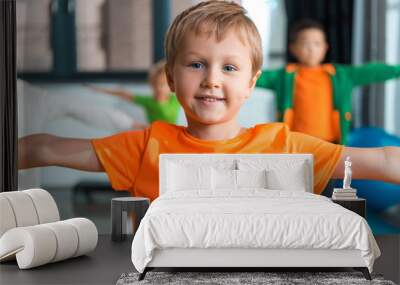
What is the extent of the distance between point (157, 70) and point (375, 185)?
2.05 metres

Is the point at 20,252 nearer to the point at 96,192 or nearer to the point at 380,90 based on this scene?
the point at 96,192

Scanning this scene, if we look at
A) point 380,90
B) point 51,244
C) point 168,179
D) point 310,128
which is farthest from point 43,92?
point 380,90

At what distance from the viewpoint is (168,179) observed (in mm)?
5688

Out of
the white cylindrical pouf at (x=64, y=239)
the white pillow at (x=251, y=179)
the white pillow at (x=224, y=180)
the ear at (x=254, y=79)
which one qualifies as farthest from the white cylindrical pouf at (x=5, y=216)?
the ear at (x=254, y=79)

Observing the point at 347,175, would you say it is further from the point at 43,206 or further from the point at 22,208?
the point at 22,208

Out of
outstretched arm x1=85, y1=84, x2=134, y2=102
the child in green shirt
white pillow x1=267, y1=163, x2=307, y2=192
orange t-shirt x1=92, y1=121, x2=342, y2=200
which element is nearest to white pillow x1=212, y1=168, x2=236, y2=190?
white pillow x1=267, y1=163, x2=307, y2=192

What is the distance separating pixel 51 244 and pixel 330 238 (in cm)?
177

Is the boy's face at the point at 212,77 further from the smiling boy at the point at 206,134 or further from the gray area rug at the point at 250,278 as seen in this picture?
the gray area rug at the point at 250,278

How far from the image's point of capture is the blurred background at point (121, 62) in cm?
594

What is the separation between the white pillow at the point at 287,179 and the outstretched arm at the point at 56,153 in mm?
1480

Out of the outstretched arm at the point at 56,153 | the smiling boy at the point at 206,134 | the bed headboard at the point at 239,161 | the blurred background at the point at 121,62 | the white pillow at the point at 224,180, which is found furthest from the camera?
the outstretched arm at the point at 56,153

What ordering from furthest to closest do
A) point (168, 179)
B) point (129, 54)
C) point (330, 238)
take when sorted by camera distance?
point (129, 54)
point (168, 179)
point (330, 238)

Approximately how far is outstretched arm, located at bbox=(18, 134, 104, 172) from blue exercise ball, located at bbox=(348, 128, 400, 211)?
2151mm

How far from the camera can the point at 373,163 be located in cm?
600
